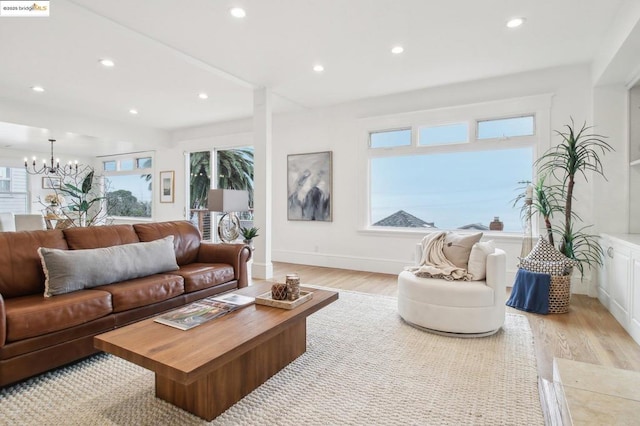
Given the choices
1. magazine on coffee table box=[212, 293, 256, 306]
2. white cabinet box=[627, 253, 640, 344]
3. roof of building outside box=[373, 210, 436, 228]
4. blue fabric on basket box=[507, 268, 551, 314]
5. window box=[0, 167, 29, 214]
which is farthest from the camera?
window box=[0, 167, 29, 214]

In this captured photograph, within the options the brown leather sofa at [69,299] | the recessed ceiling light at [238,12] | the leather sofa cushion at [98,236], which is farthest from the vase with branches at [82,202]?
the recessed ceiling light at [238,12]

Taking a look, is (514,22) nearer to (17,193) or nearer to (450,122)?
(450,122)

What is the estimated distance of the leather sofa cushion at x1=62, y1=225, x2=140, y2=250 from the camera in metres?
2.81

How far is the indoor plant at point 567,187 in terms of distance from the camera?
3.72 m

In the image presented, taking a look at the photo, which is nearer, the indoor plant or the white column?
the indoor plant

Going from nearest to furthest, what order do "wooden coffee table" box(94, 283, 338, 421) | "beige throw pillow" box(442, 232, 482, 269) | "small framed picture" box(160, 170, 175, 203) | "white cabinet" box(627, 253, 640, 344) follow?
"wooden coffee table" box(94, 283, 338, 421)
"white cabinet" box(627, 253, 640, 344)
"beige throw pillow" box(442, 232, 482, 269)
"small framed picture" box(160, 170, 175, 203)

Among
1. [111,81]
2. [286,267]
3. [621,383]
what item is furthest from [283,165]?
[621,383]

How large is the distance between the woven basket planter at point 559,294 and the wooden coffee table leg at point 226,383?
2.79 meters

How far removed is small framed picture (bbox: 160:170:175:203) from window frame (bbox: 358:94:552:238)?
4.72 m

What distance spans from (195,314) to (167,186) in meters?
6.73

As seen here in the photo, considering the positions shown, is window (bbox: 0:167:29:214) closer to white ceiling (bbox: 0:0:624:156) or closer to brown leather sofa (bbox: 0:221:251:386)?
white ceiling (bbox: 0:0:624:156)

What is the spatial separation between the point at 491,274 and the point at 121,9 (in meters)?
3.89

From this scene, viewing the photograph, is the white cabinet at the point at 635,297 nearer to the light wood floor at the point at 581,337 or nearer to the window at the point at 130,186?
the light wood floor at the point at 581,337

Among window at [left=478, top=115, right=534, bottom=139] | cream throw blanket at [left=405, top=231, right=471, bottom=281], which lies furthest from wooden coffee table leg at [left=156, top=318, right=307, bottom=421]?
window at [left=478, top=115, right=534, bottom=139]
